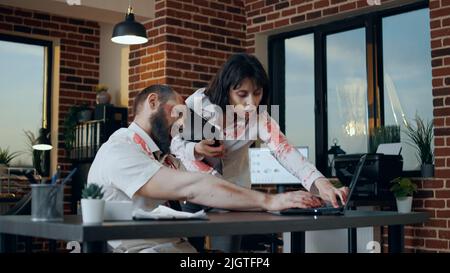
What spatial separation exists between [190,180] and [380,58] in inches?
148

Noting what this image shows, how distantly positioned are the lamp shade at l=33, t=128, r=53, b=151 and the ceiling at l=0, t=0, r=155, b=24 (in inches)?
55.0

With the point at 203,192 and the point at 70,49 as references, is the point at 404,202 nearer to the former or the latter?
the point at 203,192

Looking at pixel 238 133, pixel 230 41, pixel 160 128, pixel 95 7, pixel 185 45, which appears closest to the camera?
pixel 160 128

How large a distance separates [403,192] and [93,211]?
3.36 metres

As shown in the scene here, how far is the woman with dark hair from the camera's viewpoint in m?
2.55

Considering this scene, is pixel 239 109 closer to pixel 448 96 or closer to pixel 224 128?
pixel 224 128

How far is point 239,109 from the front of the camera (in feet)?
8.61

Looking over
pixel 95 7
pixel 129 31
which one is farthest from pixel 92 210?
pixel 95 7

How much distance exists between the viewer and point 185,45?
5820mm

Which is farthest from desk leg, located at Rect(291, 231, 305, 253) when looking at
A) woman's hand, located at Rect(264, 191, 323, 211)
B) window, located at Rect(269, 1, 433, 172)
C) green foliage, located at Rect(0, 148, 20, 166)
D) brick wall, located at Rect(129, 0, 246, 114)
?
green foliage, located at Rect(0, 148, 20, 166)

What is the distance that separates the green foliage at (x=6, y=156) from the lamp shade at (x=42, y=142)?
8.0 inches

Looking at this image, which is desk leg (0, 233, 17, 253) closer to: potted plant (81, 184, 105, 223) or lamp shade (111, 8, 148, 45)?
potted plant (81, 184, 105, 223)
